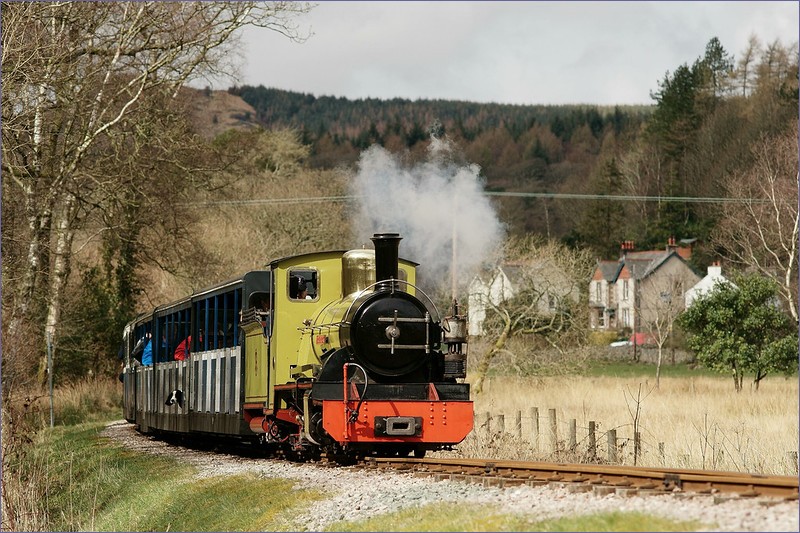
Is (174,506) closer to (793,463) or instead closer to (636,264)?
(793,463)

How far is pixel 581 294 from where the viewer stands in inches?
1479

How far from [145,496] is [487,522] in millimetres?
7402

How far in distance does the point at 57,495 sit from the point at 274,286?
5152 millimetres

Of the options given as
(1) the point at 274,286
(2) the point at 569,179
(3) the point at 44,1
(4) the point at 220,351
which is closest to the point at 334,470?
(1) the point at 274,286

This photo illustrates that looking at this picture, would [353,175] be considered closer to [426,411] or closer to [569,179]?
[569,179]

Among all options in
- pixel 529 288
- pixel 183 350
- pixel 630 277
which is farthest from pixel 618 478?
pixel 630 277

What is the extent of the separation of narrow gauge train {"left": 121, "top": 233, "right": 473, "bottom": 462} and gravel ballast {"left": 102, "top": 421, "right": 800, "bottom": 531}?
0.71 m

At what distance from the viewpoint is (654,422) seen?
22.4 m

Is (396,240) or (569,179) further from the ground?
(569,179)

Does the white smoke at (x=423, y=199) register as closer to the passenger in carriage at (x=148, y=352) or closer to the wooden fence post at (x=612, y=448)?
the passenger in carriage at (x=148, y=352)

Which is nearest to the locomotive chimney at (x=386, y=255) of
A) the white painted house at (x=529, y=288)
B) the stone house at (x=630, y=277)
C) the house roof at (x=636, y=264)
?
the white painted house at (x=529, y=288)

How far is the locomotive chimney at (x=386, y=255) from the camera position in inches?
588

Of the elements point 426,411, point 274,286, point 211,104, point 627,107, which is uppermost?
point 627,107

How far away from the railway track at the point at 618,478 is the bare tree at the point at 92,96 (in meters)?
13.0
